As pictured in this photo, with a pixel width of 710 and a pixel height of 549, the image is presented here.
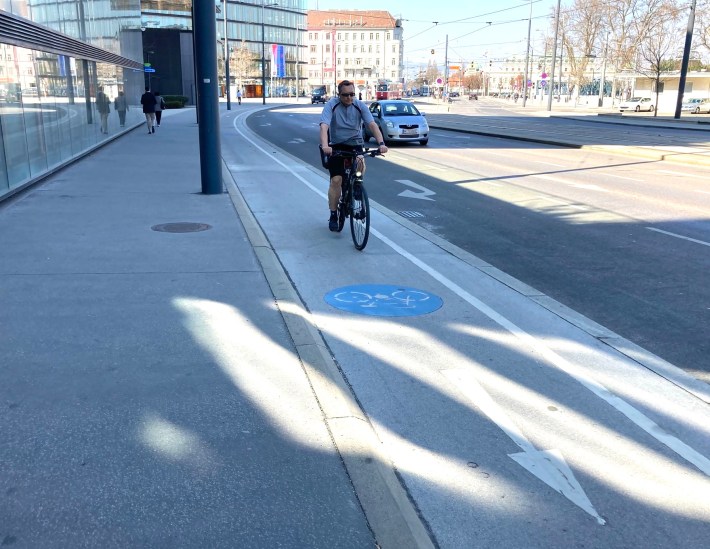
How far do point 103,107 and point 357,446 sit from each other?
21.5 m

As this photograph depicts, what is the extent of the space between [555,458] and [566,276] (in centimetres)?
404

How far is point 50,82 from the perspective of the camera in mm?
14039

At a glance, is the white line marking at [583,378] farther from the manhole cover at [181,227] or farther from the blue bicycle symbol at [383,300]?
the manhole cover at [181,227]

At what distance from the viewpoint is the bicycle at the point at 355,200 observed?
25.6 ft

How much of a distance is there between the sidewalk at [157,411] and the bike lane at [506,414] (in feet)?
0.87

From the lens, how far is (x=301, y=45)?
120938 millimetres

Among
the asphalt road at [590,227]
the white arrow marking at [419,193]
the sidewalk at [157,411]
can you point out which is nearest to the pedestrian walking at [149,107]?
the asphalt road at [590,227]

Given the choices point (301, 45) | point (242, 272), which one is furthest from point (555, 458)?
point (301, 45)

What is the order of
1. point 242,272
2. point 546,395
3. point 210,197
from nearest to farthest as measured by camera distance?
point 546,395, point 242,272, point 210,197

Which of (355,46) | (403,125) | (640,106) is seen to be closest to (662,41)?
(640,106)

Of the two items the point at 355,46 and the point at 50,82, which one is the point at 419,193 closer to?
the point at 50,82

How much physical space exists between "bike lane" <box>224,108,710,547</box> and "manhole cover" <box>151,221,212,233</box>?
1.99m

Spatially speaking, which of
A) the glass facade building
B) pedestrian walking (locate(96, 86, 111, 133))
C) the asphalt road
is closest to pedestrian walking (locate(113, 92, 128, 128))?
the glass facade building

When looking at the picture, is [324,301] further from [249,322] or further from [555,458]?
[555,458]
